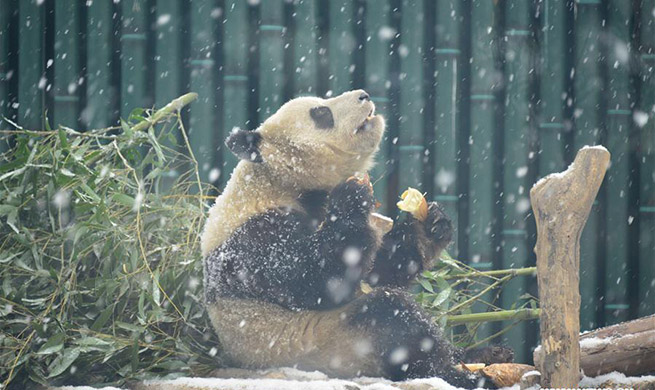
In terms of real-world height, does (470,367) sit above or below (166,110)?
below

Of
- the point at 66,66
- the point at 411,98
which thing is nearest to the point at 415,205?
the point at 411,98

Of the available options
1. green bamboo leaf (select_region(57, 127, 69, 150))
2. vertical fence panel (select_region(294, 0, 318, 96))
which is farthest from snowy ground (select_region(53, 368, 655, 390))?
vertical fence panel (select_region(294, 0, 318, 96))

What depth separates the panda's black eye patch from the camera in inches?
98.8

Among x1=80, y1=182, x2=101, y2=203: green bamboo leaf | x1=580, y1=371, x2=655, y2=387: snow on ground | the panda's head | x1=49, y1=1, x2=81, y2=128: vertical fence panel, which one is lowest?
x1=580, y1=371, x2=655, y2=387: snow on ground

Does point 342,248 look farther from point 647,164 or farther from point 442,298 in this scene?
point 647,164

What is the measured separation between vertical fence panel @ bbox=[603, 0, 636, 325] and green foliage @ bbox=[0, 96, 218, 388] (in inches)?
80.2

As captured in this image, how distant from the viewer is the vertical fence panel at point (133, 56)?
3.74 meters

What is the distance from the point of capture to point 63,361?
2.40 meters

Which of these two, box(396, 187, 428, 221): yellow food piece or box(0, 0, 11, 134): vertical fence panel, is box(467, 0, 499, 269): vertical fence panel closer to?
box(396, 187, 428, 221): yellow food piece

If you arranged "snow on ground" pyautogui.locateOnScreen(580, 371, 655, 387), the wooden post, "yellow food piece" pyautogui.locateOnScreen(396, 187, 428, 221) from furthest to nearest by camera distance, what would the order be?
"yellow food piece" pyautogui.locateOnScreen(396, 187, 428, 221) → "snow on ground" pyautogui.locateOnScreen(580, 371, 655, 387) → the wooden post

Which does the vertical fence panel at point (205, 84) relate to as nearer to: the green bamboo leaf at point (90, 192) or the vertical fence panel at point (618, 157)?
the green bamboo leaf at point (90, 192)

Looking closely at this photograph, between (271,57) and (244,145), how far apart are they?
4.66 ft

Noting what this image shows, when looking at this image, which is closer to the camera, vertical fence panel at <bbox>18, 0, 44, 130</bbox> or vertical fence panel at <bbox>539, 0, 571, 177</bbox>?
vertical fence panel at <bbox>18, 0, 44, 130</bbox>

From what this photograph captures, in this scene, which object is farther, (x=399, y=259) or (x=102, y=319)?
(x=399, y=259)
